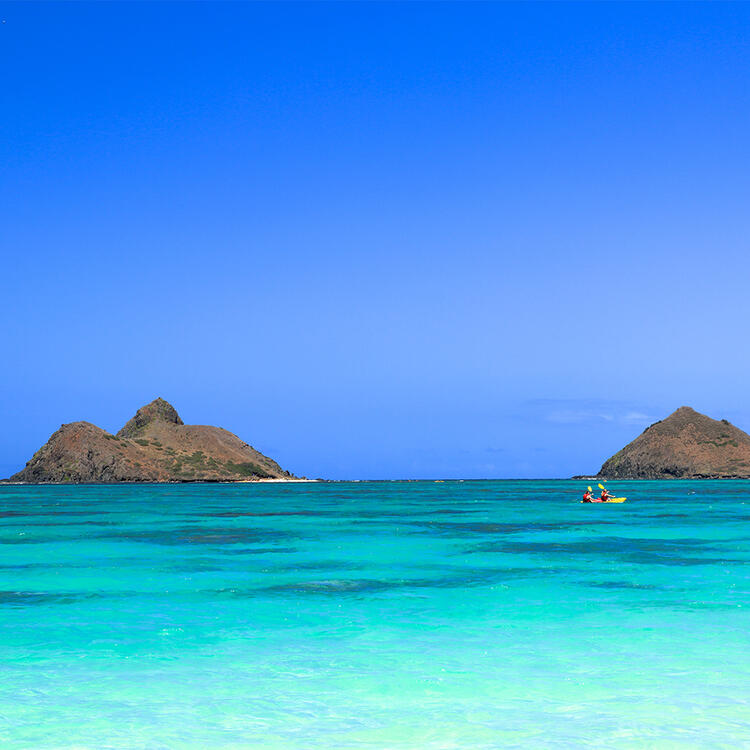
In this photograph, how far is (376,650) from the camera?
19719mm

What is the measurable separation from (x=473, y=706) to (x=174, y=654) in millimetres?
7696

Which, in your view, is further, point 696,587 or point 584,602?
point 696,587

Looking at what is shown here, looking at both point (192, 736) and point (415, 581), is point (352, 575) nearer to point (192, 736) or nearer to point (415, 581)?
point (415, 581)

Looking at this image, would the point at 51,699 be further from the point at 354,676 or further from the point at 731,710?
the point at 731,710

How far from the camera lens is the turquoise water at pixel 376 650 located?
13609 millimetres

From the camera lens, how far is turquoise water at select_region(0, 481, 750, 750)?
1361 centimetres

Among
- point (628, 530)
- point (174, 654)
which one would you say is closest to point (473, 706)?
point (174, 654)

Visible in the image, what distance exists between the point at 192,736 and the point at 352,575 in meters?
21.7

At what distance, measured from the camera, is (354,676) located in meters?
17.1

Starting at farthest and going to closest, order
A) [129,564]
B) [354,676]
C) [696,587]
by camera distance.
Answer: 1. [129,564]
2. [696,587]
3. [354,676]

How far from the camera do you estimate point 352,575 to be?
3475cm

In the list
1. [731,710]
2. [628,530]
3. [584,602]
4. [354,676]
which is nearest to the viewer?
[731,710]

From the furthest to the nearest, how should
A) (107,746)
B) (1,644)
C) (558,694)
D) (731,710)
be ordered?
(1,644)
(558,694)
(731,710)
(107,746)

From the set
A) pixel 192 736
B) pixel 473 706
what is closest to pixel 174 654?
pixel 192 736
